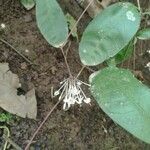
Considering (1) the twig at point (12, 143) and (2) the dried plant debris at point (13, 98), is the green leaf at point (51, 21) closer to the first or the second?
(2) the dried plant debris at point (13, 98)

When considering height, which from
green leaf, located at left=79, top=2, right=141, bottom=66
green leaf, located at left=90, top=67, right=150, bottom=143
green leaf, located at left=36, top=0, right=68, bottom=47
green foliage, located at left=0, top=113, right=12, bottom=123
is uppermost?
green leaf, located at left=36, top=0, right=68, bottom=47

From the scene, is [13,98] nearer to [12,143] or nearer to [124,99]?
[12,143]

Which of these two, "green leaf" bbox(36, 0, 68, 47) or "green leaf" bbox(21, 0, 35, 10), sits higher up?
"green leaf" bbox(36, 0, 68, 47)

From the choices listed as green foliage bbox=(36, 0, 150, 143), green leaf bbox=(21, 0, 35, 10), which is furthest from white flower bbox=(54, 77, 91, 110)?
green leaf bbox=(21, 0, 35, 10)

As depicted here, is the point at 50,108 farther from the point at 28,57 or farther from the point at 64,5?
the point at 64,5

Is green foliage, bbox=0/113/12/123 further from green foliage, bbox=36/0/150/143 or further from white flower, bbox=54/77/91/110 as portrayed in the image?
green foliage, bbox=36/0/150/143

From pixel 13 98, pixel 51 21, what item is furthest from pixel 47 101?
pixel 51 21

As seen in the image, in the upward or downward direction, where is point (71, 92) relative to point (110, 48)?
downward
